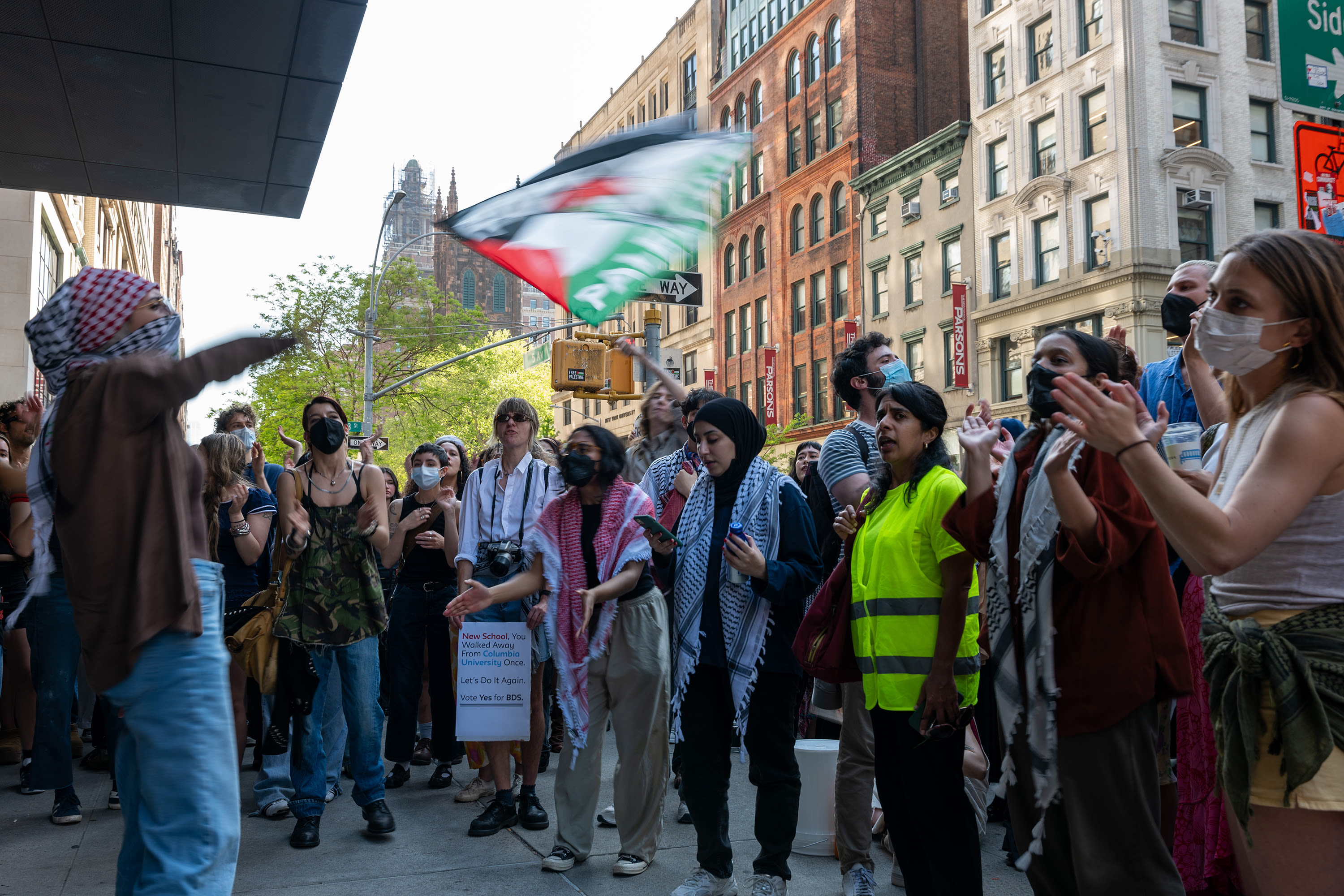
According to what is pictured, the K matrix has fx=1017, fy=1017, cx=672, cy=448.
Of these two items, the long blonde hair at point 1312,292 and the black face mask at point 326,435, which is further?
the black face mask at point 326,435

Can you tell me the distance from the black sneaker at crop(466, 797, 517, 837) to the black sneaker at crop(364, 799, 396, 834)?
1.39 ft

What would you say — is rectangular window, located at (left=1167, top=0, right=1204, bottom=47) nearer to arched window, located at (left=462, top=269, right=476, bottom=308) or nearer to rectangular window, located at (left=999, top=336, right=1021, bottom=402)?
rectangular window, located at (left=999, top=336, right=1021, bottom=402)

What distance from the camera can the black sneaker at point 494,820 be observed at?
546 cm

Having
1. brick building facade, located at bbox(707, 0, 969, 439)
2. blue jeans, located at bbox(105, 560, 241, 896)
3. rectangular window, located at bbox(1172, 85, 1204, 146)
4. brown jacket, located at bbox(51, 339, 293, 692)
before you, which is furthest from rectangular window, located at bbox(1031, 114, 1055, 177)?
blue jeans, located at bbox(105, 560, 241, 896)

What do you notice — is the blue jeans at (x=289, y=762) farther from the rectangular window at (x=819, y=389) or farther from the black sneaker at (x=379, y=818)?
the rectangular window at (x=819, y=389)

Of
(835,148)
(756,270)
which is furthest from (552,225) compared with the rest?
(756,270)

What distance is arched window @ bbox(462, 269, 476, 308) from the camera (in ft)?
385

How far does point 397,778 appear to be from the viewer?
6.86 metres

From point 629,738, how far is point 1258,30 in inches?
1221

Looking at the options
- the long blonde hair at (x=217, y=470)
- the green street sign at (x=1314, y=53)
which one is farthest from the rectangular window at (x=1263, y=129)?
the long blonde hair at (x=217, y=470)

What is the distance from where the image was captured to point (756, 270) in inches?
1718

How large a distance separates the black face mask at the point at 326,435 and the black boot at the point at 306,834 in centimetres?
196

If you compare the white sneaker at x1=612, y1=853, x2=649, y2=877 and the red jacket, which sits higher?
the red jacket

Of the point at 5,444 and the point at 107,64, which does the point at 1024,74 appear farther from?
the point at 5,444
